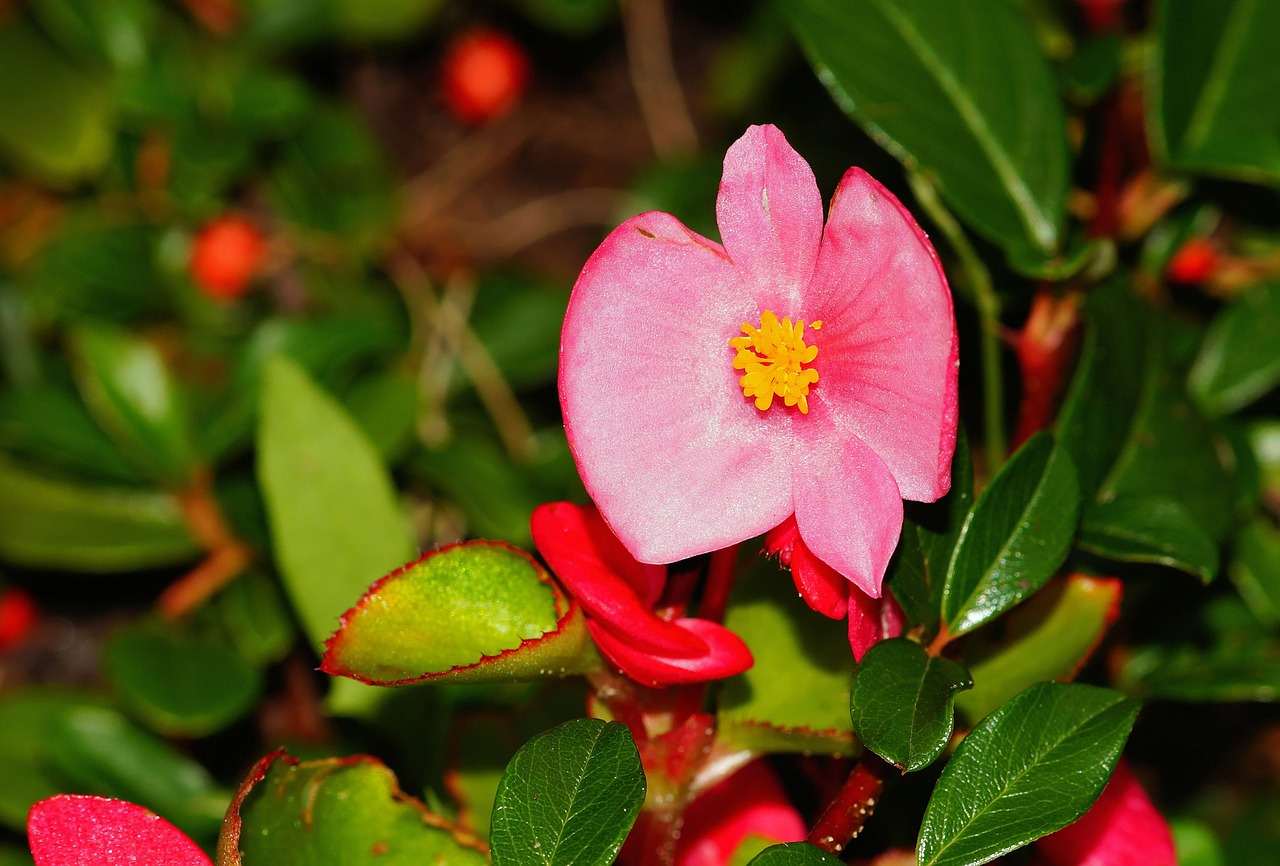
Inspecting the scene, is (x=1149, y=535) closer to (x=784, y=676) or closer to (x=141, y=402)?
(x=784, y=676)

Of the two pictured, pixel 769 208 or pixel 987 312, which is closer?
pixel 769 208

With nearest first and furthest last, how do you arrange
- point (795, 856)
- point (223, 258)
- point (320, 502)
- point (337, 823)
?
1. point (795, 856)
2. point (337, 823)
3. point (320, 502)
4. point (223, 258)

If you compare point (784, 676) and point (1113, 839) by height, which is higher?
point (784, 676)

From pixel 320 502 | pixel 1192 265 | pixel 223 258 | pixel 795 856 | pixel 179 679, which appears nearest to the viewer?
pixel 795 856

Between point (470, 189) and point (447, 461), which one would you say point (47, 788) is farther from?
point (470, 189)

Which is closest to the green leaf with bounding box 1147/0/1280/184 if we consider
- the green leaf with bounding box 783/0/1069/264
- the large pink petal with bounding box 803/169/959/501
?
the green leaf with bounding box 783/0/1069/264

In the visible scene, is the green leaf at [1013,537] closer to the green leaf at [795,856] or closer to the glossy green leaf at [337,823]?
the green leaf at [795,856]

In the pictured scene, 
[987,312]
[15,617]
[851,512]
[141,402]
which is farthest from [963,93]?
[15,617]

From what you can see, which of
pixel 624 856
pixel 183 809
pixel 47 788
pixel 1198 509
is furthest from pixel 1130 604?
pixel 47 788
